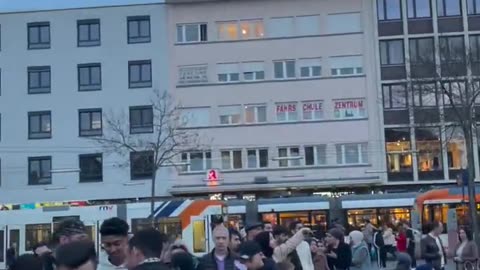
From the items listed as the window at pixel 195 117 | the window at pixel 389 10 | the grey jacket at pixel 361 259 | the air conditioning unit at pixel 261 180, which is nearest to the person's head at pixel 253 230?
the grey jacket at pixel 361 259

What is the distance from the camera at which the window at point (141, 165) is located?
1894 inches

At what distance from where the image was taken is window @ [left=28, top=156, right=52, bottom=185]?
51688 millimetres

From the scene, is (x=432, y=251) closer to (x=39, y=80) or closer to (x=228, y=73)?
(x=228, y=73)

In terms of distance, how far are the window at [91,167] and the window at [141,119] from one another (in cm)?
270

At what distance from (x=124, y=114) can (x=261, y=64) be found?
28.6 feet

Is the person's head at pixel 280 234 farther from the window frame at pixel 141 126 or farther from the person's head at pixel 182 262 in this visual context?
the window frame at pixel 141 126

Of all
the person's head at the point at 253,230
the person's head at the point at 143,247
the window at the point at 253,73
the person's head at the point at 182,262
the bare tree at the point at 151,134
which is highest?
the window at the point at 253,73

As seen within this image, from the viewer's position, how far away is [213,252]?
8312mm

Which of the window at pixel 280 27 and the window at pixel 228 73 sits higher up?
the window at pixel 280 27

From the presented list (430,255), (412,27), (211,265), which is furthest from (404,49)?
(211,265)

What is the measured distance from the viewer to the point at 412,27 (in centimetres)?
5150

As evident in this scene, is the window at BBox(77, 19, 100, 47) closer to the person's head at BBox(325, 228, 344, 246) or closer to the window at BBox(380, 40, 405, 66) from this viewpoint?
the window at BBox(380, 40, 405, 66)

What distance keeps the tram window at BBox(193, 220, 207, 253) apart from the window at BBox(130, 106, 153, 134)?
16004mm

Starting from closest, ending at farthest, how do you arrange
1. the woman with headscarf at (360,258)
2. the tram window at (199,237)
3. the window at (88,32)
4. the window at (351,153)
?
the woman with headscarf at (360,258) → the tram window at (199,237) → the window at (351,153) → the window at (88,32)
